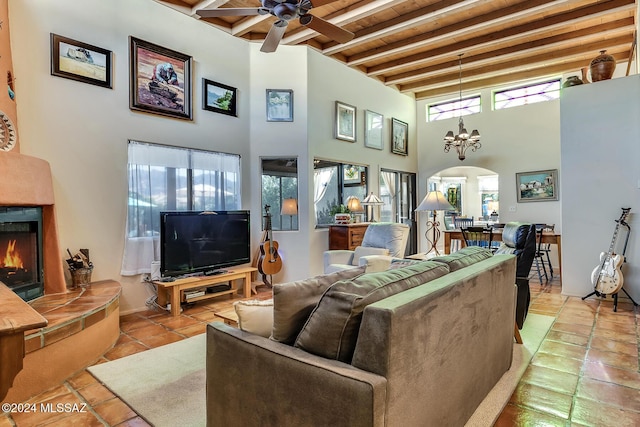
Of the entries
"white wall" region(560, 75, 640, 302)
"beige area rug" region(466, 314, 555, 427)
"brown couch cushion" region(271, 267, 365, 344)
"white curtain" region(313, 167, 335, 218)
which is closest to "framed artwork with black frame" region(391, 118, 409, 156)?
"white curtain" region(313, 167, 335, 218)

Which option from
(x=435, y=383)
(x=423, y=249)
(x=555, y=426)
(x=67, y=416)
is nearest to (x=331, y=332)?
(x=435, y=383)

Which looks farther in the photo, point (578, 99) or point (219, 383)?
point (578, 99)

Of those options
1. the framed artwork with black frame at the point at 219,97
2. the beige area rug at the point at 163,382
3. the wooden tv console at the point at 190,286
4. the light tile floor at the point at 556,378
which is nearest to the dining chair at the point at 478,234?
the light tile floor at the point at 556,378

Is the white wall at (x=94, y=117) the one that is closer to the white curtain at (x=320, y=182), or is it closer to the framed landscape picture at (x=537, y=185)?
the white curtain at (x=320, y=182)

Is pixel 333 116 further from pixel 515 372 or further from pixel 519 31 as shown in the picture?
pixel 515 372

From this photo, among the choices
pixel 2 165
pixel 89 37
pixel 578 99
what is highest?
pixel 89 37

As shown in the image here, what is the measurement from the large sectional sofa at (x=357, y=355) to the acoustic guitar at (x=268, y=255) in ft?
10.9

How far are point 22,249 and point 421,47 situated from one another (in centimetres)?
601

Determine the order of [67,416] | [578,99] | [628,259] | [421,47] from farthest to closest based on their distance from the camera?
[421,47] < [578,99] < [628,259] < [67,416]

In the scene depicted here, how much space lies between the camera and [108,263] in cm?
384

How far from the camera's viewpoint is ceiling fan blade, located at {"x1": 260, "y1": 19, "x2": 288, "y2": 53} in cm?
302

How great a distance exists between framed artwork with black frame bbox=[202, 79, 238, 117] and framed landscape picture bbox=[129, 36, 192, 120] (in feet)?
0.82

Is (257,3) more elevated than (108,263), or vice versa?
(257,3)

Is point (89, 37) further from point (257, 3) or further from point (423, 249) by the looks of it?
point (423, 249)
